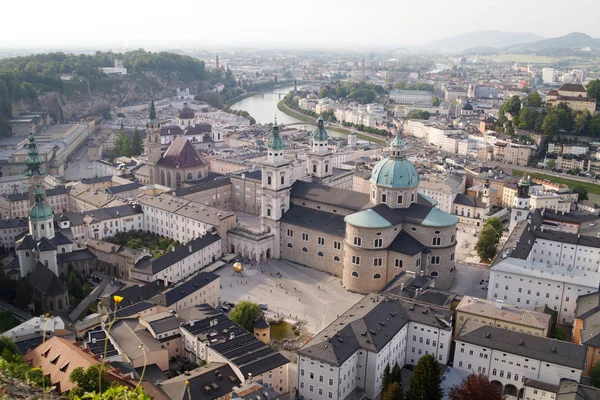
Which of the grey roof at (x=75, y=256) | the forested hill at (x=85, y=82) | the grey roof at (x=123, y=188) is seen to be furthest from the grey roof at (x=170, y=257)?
the forested hill at (x=85, y=82)

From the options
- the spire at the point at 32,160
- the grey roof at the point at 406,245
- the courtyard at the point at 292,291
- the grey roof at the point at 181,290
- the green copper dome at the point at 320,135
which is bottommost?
the courtyard at the point at 292,291

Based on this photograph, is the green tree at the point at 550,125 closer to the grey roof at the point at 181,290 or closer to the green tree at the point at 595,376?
the green tree at the point at 595,376

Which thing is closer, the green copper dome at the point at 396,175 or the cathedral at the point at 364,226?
the cathedral at the point at 364,226

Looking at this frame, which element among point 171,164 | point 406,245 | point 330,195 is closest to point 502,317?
point 406,245

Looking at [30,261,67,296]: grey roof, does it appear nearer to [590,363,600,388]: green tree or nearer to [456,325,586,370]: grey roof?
[456,325,586,370]: grey roof

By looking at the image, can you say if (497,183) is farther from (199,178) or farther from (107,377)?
(107,377)

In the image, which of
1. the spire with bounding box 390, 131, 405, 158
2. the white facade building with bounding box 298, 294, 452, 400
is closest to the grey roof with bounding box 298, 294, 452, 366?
the white facade building with bounding box 298, 294, 452, 400

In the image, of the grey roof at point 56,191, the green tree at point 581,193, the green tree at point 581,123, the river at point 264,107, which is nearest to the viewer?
the grey roof at point 56,191
